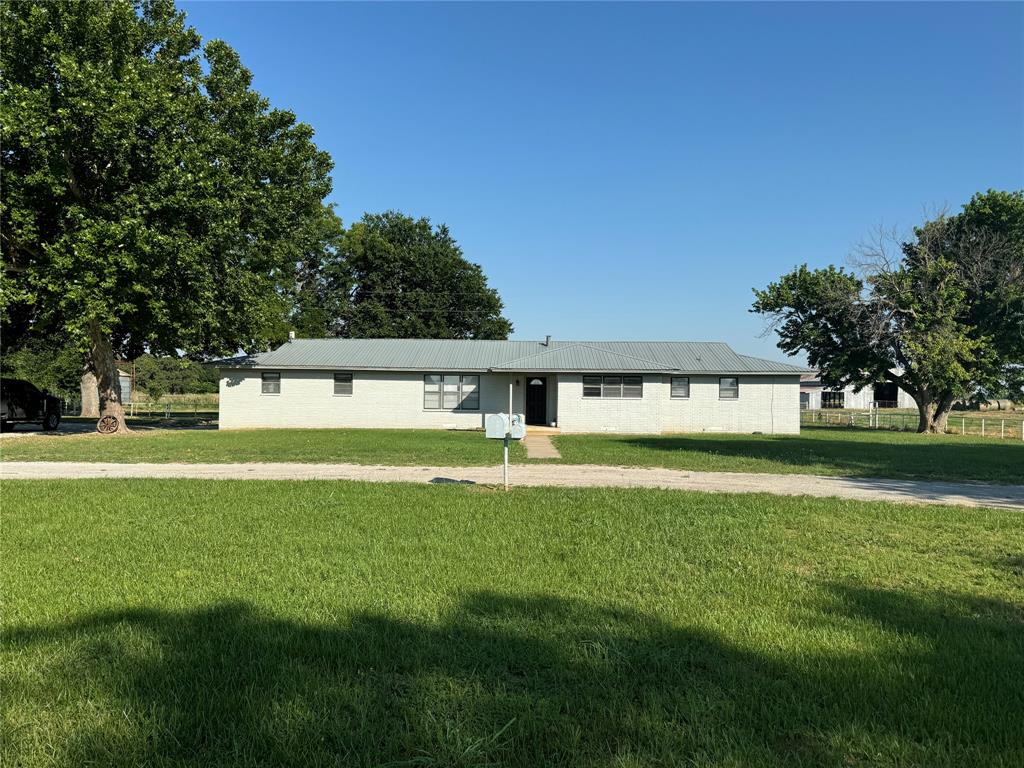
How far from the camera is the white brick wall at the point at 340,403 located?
26938 mm

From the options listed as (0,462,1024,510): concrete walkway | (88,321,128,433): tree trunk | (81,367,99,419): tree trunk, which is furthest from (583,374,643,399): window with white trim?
(81,367,99,419): tree trunk

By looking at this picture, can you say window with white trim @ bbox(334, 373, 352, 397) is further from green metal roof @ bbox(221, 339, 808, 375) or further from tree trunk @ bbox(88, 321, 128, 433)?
tree trunk @ bbox(88, 321, 128, 433)

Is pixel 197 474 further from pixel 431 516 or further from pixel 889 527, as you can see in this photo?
pixel 889 527

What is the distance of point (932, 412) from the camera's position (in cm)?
3080

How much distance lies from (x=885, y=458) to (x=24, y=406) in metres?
28.6

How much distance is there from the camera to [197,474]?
432 inches

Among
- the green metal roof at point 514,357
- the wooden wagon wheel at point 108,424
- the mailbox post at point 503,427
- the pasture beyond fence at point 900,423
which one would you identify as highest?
the green metal roof at point 514,357

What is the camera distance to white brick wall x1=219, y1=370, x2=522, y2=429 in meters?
26.9

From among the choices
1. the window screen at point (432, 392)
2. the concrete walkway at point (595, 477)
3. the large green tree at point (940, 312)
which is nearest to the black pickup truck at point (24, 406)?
the concrete walkway at point (595, 477)

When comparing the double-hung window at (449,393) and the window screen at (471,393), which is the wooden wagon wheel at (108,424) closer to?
the double-hung window at (449,393)

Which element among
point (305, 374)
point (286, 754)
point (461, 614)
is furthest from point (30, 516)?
point (305, 374)

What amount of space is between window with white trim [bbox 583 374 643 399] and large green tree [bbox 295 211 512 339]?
71.7 ft

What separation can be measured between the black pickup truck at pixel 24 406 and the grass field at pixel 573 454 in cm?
563

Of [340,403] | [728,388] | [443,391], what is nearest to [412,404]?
[443,391]
